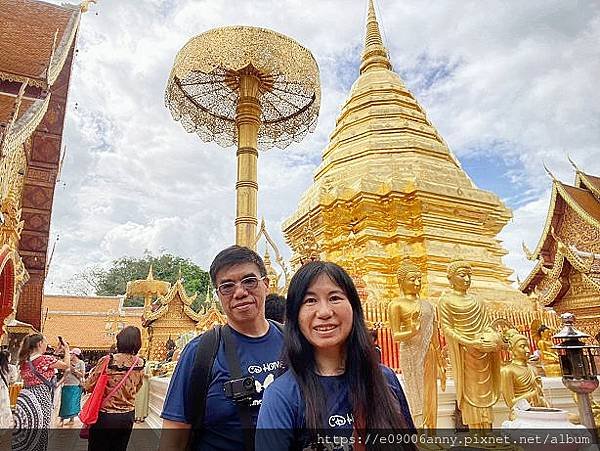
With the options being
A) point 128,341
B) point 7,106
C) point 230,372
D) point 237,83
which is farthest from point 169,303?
point 230,372

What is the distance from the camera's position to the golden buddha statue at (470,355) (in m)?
3.34

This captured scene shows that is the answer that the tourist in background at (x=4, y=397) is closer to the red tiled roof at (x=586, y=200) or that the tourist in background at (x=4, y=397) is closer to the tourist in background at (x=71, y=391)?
the tourist in background at (x=71, y=391)

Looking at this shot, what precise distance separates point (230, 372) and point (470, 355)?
8.13 ft

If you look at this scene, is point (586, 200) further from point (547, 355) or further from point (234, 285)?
point (234, 285)

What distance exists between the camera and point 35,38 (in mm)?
8672

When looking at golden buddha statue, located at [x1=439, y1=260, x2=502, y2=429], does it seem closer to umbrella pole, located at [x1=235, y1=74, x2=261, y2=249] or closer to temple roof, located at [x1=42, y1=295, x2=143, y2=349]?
umbrella pole, located at [x1=235, y1=74, x2=261, y2=249]

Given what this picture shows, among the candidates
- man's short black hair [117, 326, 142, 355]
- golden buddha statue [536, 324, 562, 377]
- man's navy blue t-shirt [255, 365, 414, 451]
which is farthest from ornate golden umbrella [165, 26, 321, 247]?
golden buddha statue [536, 324, 562, 377]

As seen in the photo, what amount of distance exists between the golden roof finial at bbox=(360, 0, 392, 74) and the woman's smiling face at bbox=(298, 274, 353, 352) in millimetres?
15084

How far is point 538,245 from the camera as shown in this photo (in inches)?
497

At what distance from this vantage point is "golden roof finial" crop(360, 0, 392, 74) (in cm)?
1517

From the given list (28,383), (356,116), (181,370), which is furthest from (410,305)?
(356,116)

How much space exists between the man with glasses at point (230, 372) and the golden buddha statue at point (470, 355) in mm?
2102

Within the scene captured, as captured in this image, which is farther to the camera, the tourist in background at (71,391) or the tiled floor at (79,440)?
the tourist in background at (71,391)

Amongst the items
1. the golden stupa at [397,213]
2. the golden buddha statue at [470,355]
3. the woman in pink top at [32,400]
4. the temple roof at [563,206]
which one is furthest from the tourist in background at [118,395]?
the temple roof at [563,206]
